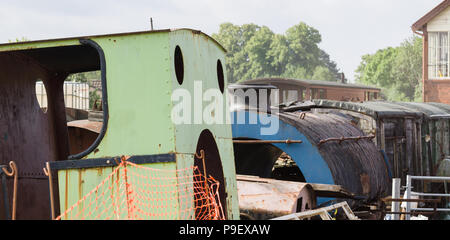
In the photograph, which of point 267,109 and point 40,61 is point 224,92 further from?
point 267,109

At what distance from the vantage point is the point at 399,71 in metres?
78.6

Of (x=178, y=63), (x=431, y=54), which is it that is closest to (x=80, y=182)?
(x=178, y=63)

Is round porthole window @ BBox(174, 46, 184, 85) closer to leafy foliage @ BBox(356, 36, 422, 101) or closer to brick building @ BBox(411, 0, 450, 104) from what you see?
brick building @ BBox(411, 0, 450, 104)

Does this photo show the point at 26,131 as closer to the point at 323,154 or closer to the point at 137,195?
the point at 137,195

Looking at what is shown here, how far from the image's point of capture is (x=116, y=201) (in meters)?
5.18

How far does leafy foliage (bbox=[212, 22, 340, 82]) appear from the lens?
293 feet

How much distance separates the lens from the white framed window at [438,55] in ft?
93.1

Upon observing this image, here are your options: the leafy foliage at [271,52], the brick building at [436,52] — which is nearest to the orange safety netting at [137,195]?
the brick building at [436,52]

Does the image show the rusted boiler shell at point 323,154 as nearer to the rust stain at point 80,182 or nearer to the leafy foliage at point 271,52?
the rust stain at point 80,182

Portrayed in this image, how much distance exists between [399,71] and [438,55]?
52.0 metres

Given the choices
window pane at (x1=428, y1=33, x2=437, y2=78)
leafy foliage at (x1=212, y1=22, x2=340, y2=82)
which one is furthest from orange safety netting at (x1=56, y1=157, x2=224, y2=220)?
leafy foliage at (x1=212, y1=22, x2=340, y2=82)

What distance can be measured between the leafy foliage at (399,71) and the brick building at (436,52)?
134ft

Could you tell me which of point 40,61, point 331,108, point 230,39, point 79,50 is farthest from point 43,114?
point 230,39

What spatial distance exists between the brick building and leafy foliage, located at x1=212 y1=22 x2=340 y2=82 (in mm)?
55905
